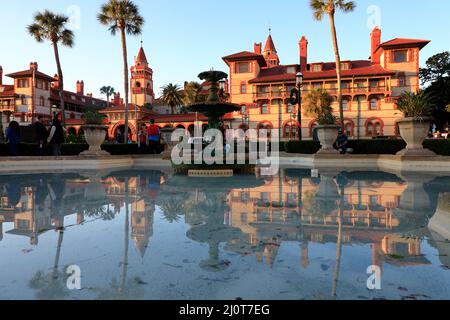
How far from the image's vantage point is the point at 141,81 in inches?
2842

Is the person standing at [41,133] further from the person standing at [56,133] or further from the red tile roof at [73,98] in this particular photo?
the red tile roof at [73,98]

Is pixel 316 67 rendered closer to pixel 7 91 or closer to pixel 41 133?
pixel 41 133

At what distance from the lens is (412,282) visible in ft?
6.86

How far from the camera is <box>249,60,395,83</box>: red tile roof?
40.8 meters

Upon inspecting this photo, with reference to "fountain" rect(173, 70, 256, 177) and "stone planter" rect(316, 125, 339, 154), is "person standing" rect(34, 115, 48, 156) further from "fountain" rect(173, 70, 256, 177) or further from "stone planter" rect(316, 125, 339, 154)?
"stone planter" rect(316, 125, 339, 154)

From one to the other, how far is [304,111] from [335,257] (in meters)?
40.7

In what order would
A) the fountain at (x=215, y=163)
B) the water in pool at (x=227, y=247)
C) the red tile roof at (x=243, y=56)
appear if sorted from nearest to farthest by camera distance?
the water in pool at (x=227, y=247) < the fountain at (x=215, y=163) < the red tile roof at (x=243, y=56)

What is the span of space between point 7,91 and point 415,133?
212 feet

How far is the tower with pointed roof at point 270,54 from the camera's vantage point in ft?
230

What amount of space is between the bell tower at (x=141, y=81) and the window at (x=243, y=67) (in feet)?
109

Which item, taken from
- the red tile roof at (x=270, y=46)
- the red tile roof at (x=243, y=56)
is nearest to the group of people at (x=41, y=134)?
the red tile roof at (x=243, y=56)

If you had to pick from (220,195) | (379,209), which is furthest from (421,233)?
(220,195)

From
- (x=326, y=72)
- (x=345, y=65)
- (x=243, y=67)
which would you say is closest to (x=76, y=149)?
(x=243, y=67)

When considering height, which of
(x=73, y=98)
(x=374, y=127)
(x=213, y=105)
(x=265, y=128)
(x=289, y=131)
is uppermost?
(x=73, y=98)
